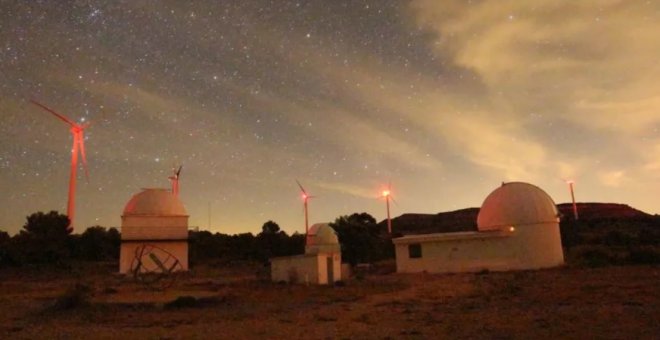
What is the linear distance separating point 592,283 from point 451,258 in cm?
1355

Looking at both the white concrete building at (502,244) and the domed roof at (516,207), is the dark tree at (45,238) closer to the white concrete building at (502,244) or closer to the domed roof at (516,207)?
the white concrete building at (502,244)

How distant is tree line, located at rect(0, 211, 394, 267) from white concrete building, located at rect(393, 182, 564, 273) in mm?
12337

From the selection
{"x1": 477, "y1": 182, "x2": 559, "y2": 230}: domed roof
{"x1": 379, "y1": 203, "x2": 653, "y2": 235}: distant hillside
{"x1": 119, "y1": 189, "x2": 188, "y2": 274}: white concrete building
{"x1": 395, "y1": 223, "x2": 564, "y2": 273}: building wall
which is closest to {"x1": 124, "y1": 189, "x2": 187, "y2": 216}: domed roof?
{"x1": 119, "y1": 189, "x2": 188, "y2": 274}: white concrete building

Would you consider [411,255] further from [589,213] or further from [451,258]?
[589,213]

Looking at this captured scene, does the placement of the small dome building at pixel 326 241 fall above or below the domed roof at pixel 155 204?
below

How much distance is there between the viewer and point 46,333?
1191 cm

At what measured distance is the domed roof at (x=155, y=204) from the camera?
4225 centimetres

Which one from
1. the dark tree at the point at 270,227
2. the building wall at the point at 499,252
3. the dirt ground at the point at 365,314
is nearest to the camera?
the dirt ground at the point at 365,314

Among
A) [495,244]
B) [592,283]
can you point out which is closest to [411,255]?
[495,244]

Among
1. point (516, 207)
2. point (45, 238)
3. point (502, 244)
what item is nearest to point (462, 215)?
point (516, 207)

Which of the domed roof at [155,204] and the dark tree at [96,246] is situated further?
the dark tree at [96,246]

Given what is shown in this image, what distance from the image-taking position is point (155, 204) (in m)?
42.8

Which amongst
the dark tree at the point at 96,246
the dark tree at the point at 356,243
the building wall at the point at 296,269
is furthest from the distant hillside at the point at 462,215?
the building wall at the point at 296,269

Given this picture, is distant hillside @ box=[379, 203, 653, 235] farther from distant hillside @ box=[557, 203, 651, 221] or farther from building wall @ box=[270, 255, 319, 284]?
building wall @ box=[270, 255, 319, 284]
